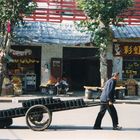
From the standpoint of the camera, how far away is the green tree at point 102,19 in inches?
1162

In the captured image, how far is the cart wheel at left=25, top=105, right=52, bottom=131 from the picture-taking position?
1520 cm

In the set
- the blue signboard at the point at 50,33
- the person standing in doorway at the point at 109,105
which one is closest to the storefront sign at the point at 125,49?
the blue signboard at the point at 50,33

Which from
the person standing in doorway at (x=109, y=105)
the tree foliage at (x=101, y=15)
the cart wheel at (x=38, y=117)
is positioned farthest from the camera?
the tree foliage at (x=101, y=15)

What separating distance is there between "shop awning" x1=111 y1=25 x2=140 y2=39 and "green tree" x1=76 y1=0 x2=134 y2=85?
71.1 inches

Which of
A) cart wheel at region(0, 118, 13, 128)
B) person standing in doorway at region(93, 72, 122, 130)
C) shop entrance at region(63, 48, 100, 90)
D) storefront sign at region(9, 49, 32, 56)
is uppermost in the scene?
storefront sign at region(9, 49, 32, 56)

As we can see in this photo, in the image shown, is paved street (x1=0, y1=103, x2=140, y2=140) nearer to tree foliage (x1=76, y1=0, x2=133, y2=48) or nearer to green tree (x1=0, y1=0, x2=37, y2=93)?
green tree (x1=0, y1=0, x2=37, y2=93)

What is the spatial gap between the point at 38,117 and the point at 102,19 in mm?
15210

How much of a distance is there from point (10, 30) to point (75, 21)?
4.59 m

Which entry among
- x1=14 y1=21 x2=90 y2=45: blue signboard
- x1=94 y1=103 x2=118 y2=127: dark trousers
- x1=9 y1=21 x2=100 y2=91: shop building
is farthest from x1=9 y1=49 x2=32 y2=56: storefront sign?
x1=94 y1=103 x2=118 y2=127: dark trousers

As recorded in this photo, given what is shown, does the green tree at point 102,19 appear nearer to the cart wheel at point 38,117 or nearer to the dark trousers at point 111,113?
the dark trousers at point 111,113

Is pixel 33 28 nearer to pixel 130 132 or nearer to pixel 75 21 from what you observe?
pixel 75 21

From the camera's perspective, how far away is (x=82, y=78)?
3394 centimetres

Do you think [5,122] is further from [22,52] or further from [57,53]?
[57,53]

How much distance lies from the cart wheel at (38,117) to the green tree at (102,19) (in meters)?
14.6
